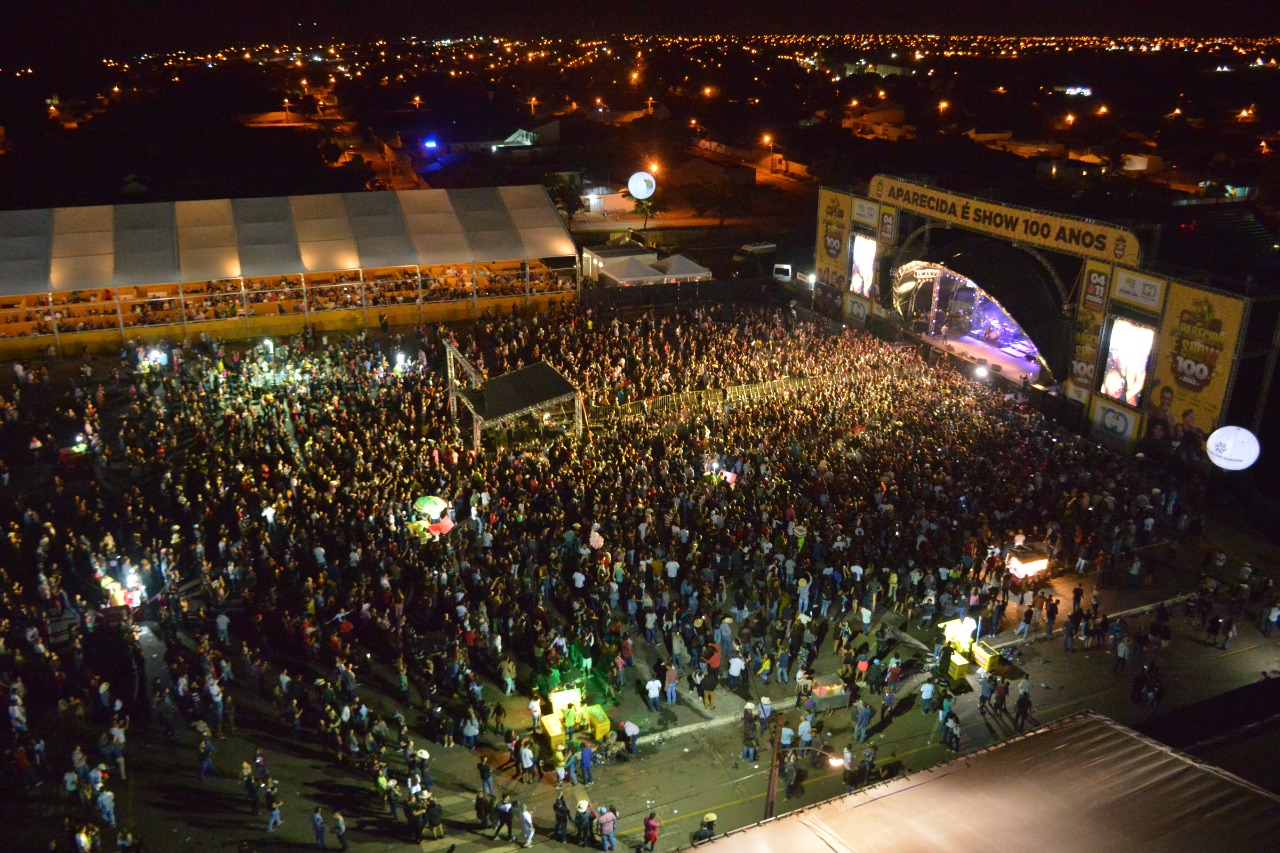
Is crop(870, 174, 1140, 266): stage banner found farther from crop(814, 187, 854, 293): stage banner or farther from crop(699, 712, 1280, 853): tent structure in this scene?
crop(699, 712, 1280, 853): tent structure

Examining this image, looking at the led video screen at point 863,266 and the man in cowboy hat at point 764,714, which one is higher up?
the led video screen at point 863,266

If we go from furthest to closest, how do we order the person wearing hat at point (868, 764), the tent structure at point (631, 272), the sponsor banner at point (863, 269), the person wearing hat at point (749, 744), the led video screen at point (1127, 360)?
the tent structure at point (631, 272)
the sponsor banner at point (863, 269)
the led video screen at point (1127, 360)
the person wearing hat at point (749, 744)
the person wearing hat at point (868, 764)

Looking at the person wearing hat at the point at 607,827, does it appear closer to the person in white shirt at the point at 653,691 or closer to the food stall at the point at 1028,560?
the person in white shirt at the point at 653,691

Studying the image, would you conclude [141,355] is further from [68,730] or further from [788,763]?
[788,763]

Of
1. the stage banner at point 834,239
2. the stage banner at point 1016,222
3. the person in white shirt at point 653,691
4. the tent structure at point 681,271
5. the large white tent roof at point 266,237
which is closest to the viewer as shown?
the person in white shirt at point 653,691

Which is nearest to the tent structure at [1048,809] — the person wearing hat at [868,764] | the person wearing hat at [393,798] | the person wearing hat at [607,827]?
the person wearing hat at [868,764]

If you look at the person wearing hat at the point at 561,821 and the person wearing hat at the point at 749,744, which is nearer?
the person wearing hat at the point at 561,821
